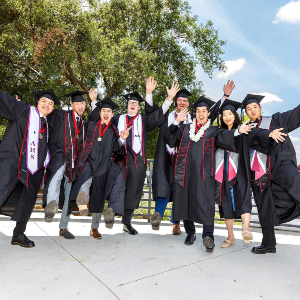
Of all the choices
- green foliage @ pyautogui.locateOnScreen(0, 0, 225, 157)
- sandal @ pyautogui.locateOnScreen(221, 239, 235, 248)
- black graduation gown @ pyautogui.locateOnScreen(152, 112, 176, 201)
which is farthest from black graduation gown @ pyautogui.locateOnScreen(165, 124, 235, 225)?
green foliage @ pyautogui.locateOnScreen(0, 0, 225, 157)

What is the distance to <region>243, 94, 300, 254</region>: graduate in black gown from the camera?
322 centimetres

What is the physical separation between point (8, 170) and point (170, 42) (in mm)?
10281

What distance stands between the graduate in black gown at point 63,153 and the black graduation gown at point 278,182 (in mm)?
2350

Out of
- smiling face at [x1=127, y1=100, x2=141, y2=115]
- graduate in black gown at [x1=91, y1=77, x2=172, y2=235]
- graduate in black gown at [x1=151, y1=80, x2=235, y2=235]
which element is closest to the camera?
graduate in black gown at [x1=91, y1=77, x2=172, y2=235]

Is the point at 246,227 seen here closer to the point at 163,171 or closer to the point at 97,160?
the point at 163,171

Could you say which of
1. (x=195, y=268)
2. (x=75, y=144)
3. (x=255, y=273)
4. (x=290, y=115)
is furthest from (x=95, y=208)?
(x=290, y=115)

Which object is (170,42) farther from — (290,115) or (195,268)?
(195,268)

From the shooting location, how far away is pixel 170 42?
38.9 ft

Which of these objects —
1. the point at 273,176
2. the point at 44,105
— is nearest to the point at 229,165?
the point at 273,176

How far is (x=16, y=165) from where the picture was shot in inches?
128

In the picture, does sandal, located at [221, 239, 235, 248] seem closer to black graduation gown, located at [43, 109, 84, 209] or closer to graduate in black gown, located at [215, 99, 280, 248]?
A: graduate in black gown, located at [215, 99, 280, 248]

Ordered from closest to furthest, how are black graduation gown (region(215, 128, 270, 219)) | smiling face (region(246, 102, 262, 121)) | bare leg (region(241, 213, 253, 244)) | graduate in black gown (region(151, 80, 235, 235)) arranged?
bare leg (region(241, 213, 253, 244)), black graduation gown (region(215, 128, 270, 219)), smiling face (region(246, 102, 262, 121)), graduate in black gown (region(151, 80, 235, 235))

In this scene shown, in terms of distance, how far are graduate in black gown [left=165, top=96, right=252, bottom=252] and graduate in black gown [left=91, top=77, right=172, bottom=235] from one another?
1.32 feet

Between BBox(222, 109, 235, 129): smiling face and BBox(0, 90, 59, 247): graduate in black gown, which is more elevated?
BBox(222, 109, 235, 129): smiling face
